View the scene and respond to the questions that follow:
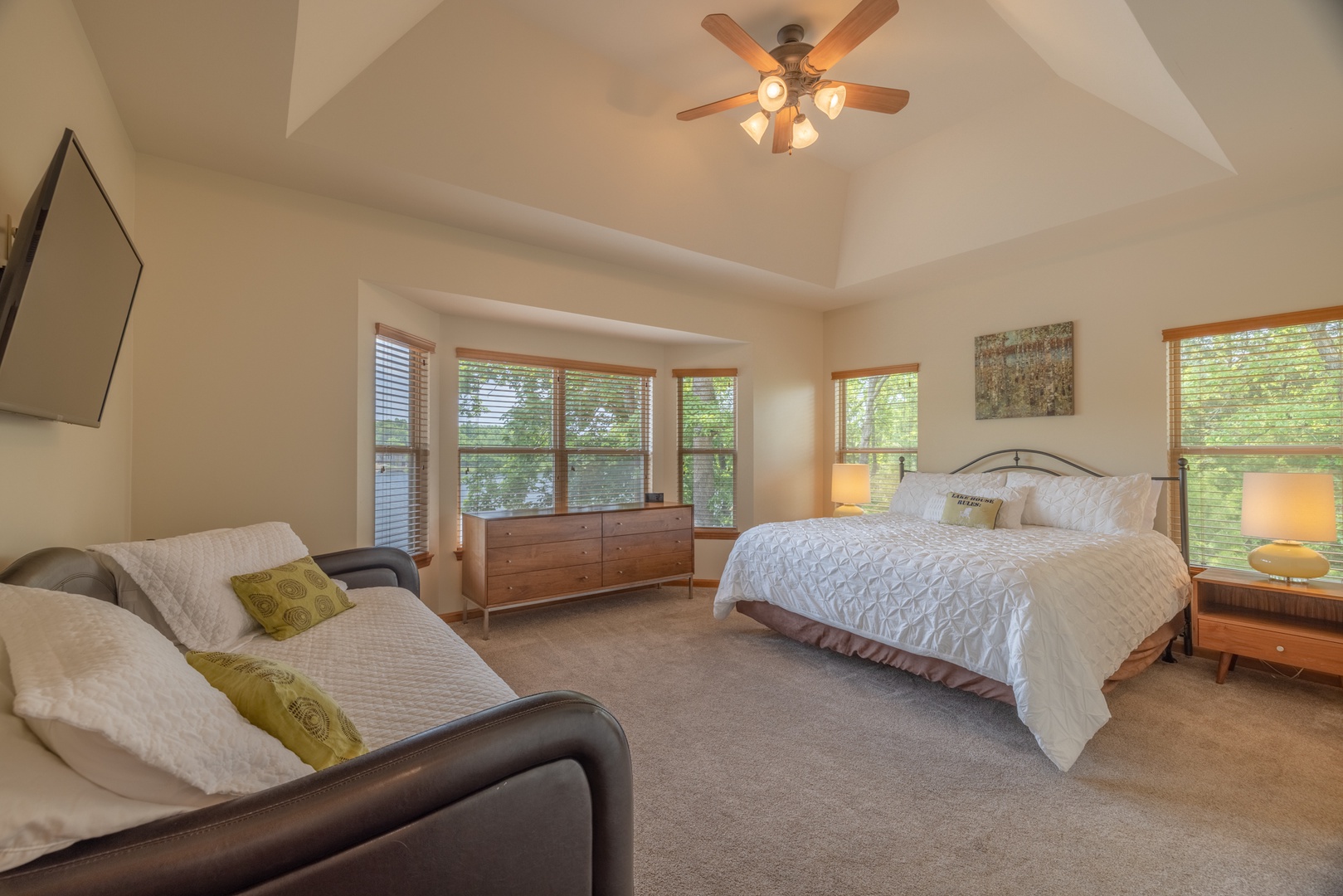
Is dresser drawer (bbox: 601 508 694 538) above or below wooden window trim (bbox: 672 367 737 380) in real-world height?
below

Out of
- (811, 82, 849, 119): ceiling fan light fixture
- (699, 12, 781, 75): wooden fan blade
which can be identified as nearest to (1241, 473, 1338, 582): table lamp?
(811, 82, 849, 119): ceiling fan light fixture

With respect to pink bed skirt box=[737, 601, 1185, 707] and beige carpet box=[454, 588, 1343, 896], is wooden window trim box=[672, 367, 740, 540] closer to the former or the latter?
pink bed skirt box=[737, 601, 1185, 707]

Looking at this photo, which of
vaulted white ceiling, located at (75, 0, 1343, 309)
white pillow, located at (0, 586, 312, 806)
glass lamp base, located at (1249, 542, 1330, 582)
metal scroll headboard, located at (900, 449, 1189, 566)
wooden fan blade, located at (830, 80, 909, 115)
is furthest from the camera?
metal scroll headboard, located at (900, 449, 1189, 566)

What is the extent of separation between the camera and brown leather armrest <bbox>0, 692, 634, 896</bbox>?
762 millimetres

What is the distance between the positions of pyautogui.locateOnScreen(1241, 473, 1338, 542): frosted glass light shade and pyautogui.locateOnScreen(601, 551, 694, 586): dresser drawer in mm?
3348

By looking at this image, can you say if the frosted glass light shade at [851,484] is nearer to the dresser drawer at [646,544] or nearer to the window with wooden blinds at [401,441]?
the dresser drawer at [646,544]

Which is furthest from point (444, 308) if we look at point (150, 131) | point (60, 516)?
point (60, 516)

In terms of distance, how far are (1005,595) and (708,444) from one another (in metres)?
3.26

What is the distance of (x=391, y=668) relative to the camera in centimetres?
178

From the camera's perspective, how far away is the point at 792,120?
9.73 feet

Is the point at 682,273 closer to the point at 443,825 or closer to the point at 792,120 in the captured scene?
the point at 792,120

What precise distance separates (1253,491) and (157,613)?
15.2 ft

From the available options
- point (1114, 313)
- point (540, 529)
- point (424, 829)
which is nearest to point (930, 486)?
point (1114, 313)

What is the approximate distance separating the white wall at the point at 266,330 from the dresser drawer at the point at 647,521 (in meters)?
1.60
